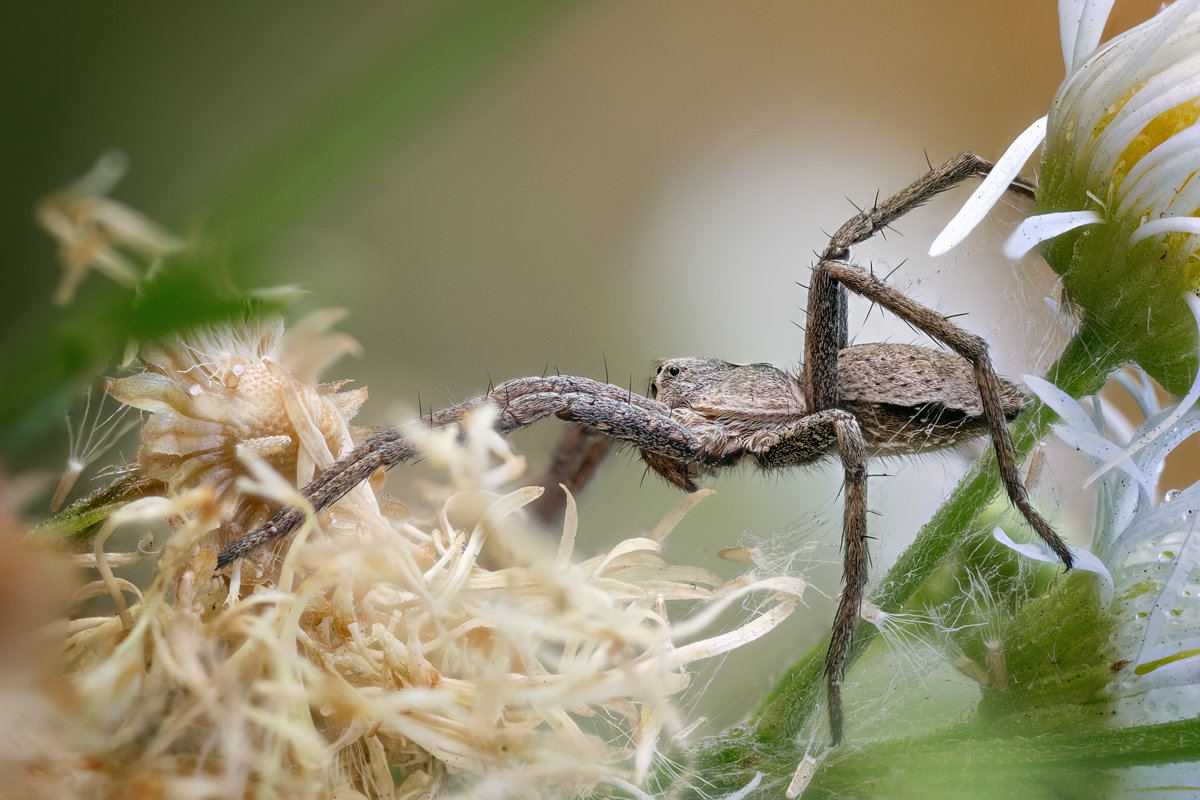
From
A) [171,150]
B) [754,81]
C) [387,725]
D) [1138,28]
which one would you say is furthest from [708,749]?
[754,81]

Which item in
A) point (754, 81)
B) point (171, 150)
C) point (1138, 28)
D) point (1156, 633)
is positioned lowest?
point (1156, 633)

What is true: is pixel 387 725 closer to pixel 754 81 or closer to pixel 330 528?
pixel 330 528

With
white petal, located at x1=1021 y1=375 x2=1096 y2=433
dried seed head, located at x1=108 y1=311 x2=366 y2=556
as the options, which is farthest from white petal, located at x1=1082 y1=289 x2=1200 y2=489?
dried seed head, located at x1=108 y1=311 x2=366 y2=556

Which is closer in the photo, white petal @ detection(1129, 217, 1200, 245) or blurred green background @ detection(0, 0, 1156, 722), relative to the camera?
blurred green background @ detection(0, 0, 1156, 722)

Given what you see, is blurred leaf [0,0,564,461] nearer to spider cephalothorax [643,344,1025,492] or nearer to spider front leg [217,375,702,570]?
spider front leg [217,375,702,570]

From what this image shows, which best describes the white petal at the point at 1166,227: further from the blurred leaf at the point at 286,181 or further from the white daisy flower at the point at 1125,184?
the blurred leaf at the point at 286,181

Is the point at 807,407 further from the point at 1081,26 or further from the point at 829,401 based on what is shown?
the point at 1081,26
